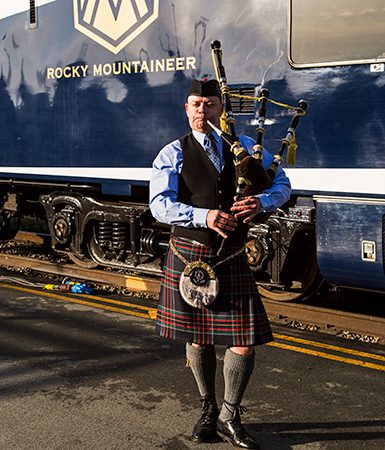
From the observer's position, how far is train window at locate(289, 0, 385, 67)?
532 centimetres

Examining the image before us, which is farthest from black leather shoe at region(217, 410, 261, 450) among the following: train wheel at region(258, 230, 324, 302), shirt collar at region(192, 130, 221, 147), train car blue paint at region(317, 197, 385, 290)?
train wheel at region(258, 230, 324, 302)

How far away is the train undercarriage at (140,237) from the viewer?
6.24 meters

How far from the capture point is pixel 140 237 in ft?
24.2

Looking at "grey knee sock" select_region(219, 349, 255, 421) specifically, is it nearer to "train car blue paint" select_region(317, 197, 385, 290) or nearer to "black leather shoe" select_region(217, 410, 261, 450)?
"black leather shoe" select_region(217, 410, 261, 450)

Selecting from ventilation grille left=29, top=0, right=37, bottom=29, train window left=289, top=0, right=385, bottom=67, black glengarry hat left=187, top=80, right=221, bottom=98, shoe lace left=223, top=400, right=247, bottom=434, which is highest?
ventilation grille left=29, top=0, right=37, bottom=29

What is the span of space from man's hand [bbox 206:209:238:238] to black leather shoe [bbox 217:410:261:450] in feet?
3.24

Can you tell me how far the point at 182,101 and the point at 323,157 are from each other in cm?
151

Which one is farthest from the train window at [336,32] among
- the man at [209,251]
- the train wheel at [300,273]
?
the man at [209,251]

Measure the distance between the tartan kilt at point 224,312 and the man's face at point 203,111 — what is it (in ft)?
1.97

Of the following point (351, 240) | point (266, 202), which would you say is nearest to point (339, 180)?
point (351, 240)

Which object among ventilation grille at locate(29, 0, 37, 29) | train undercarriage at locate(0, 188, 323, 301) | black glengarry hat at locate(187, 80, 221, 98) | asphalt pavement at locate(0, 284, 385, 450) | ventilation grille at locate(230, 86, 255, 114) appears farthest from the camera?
ventilation grille at locate(29, 0, 37, 29)

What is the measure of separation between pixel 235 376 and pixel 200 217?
851 mm

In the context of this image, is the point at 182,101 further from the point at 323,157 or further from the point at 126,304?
the point at 126,304

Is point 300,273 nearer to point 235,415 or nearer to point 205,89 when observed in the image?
point 235,415
